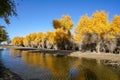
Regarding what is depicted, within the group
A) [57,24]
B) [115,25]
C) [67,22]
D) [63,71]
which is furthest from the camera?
[57,24]

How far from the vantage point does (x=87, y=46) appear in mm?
77625

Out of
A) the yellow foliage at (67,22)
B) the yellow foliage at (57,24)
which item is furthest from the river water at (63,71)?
the yellow foliage at (57,24)

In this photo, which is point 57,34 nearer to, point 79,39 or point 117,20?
point 79,39

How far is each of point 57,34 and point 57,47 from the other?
968 centimetres

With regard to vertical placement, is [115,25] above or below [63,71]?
above

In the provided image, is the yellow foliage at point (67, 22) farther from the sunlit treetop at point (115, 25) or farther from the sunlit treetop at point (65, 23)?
the sunlit treetop at point (115, 25)

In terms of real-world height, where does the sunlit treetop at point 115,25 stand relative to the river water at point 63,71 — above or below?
above

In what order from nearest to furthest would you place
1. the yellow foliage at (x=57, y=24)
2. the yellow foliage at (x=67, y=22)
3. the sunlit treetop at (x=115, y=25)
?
the sunlit treetop at (x=115, y=25), the yellow foliage at (x=67, y=22), the yellow foliage at (x=57, y=24)

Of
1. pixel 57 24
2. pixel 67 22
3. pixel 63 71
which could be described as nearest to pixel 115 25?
pixel 67 22

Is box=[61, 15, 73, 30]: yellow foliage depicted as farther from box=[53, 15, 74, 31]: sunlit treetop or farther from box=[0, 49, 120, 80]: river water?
box=[0, 49, 120, 80]: river water

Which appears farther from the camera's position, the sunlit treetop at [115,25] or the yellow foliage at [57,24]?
the yellow foliage at [57,24]

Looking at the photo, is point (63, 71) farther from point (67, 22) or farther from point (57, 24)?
point (57, 24)

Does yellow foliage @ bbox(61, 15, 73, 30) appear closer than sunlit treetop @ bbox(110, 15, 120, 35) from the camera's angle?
No

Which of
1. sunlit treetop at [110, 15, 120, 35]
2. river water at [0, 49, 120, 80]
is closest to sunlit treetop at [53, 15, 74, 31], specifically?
sunlit treetop at [110, 15, 120, 35]
